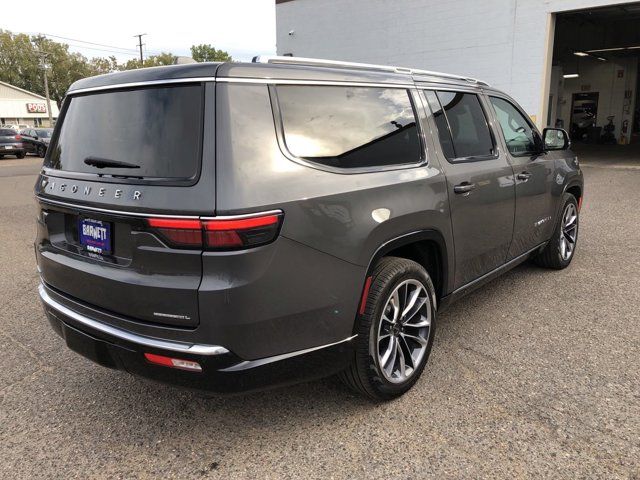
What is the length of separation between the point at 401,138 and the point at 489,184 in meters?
0.99

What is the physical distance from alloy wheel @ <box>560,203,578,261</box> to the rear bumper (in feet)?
11.6

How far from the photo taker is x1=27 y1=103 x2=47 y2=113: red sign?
64312mm

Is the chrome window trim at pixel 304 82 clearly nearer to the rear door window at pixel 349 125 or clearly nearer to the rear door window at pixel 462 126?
the rear door window at pixel 349 125

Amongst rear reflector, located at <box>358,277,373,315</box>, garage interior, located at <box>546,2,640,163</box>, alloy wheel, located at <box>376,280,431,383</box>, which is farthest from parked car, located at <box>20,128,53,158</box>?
rear reflector, located at <box>358,277,373,315</box>

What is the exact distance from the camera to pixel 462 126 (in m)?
3.64

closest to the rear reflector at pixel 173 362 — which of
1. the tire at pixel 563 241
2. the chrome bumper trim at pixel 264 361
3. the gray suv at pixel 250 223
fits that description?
the gray suv at pixel 250 223

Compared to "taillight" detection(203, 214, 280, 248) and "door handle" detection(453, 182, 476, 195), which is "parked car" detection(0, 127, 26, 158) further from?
"taillight" detection(203, 214, 280, 248)

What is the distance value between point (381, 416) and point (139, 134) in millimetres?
1946

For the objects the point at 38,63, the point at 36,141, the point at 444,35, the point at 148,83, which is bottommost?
the point at 36,141

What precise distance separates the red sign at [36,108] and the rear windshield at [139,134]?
72.8 meters

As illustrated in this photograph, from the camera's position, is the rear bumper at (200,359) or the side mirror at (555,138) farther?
the side mirror at (555,138)

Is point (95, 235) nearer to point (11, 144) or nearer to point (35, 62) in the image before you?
point (11, 144)

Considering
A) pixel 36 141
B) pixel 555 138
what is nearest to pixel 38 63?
pixel 36 141

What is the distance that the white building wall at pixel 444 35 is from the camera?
51.6 feet
